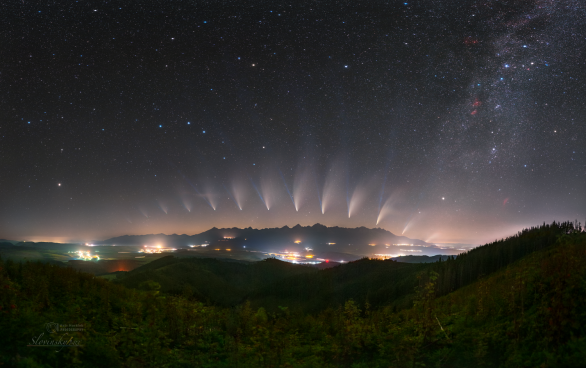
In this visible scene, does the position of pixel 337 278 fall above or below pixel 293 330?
below

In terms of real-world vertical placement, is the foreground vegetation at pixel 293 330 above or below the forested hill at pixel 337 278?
above

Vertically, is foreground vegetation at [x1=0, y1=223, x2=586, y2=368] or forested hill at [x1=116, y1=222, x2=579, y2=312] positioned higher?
foreground vegetation at [x1=0, y1=223, x2=586, y2=368]

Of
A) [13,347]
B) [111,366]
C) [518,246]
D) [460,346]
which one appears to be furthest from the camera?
[518,246]

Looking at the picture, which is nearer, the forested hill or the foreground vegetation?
the foreground vegetation

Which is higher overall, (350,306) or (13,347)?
(13,347)

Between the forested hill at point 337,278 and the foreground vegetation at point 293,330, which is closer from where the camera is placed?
the foreground vegetation at point 293,330

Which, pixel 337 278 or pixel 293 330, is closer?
Result: pixel 293 330

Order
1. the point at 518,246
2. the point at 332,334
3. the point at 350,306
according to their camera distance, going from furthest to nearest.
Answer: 1. the point at 518,246
2. the point at 350,306
3. the point at 332,334

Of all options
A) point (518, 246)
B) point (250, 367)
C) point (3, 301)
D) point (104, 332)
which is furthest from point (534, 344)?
point (518, 246)

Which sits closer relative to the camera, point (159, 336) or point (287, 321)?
point (159, 336)

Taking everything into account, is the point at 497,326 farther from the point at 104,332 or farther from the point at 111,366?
the point at 104,332

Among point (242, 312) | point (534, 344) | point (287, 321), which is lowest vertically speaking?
point (287, 321)
